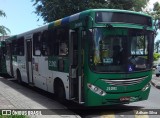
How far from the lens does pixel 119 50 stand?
1032 centimetres

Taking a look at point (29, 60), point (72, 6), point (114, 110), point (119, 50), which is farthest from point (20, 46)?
point (72, 6)

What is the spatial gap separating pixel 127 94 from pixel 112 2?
82.9 feet

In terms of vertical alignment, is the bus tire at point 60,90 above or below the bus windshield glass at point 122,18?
below

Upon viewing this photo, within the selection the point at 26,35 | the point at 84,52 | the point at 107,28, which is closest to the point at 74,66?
the point at 84,52

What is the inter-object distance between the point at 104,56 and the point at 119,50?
544 mm

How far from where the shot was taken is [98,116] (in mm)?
10344

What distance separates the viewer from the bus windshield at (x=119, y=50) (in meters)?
10.0

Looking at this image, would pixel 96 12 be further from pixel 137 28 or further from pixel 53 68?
pixel 53 68

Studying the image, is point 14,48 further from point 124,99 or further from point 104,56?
point 124,99

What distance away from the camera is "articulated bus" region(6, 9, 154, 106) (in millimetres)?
10039

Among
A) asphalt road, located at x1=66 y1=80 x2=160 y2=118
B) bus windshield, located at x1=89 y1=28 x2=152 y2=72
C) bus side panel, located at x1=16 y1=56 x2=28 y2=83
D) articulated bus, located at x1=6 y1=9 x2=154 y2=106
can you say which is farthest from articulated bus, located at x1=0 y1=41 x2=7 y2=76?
bus windshield, located at x1=89 y1=28 x2=152 y2=72

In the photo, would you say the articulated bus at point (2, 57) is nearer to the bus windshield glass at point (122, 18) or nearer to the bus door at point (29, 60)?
the bus door at point (29, 60)

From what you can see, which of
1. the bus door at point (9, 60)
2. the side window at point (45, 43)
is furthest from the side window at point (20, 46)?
the side window at point (45, 43)

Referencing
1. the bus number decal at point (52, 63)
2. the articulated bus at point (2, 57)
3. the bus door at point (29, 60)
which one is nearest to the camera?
the bus number decal at point (52, 63)
